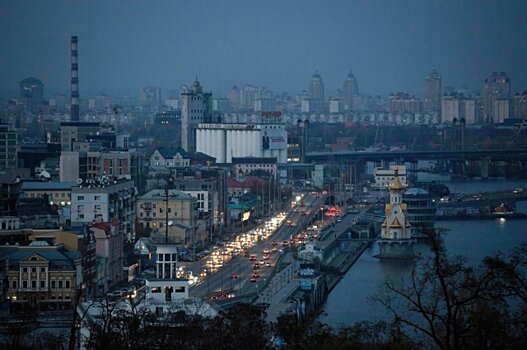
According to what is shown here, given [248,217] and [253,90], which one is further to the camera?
[253,90]


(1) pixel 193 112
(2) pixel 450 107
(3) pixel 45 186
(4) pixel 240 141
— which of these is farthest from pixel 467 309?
(2) pixel 450 107

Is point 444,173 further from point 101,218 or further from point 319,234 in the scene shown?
point 101,218

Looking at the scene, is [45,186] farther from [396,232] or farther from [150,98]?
[150,98]

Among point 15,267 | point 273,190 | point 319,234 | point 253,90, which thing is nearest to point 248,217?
point 319,234

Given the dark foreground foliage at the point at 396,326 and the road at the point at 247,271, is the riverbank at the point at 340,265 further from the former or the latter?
the dark foreground foliage at the point at 396,326

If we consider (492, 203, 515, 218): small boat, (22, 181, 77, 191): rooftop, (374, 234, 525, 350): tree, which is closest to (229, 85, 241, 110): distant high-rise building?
(492, 203, 515, 218): small boat

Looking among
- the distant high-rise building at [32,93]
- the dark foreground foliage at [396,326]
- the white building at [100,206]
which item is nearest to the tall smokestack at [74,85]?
the distant high-rise building at [32,93]
